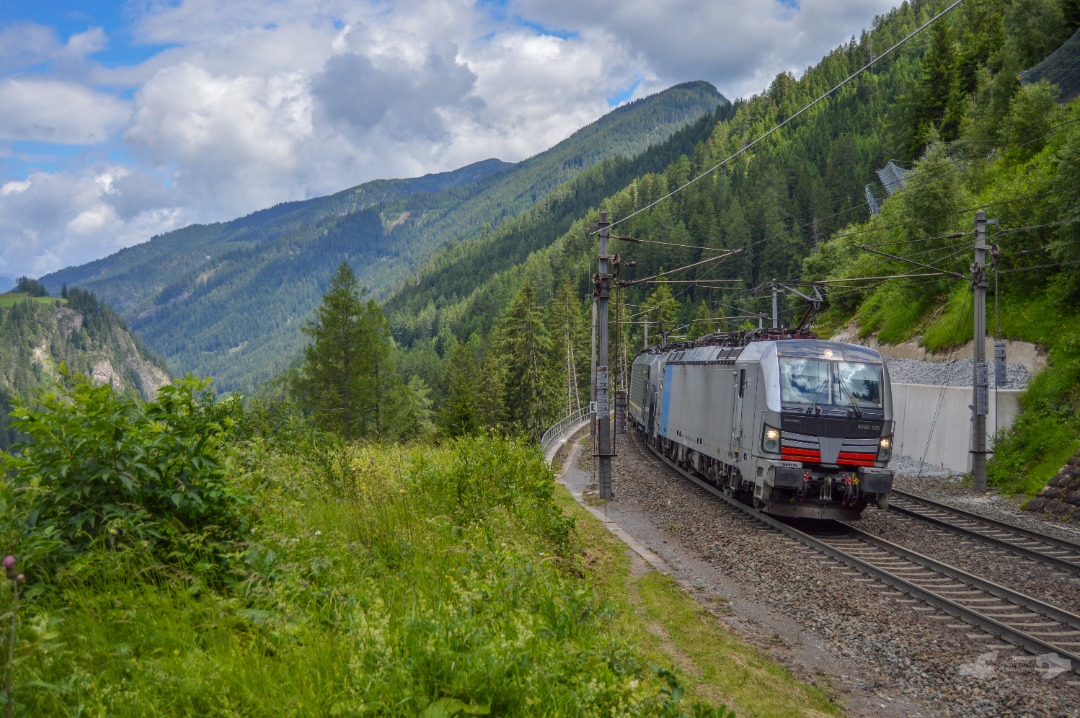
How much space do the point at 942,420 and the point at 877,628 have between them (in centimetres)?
1664

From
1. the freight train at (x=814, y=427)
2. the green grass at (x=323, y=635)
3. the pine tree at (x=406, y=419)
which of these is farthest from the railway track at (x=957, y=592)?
the pine tree at (x=406, y=419)

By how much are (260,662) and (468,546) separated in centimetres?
304

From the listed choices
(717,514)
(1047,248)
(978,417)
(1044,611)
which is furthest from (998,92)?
(1044,611)

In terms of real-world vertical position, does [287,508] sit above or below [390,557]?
above

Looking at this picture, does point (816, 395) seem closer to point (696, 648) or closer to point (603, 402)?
point (603, 402)

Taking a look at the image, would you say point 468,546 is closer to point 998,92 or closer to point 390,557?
point 390,557

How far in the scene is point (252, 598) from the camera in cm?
456

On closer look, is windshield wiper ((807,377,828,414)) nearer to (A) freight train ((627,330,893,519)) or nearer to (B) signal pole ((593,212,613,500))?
(A) freight train ((627,330,893,519))

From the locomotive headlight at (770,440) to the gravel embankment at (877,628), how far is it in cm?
165

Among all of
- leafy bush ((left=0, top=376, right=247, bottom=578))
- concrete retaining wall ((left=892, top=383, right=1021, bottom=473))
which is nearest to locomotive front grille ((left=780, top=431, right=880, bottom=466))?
concrete retaining wall ((left=892, top=383, right=1021, bottom=473))

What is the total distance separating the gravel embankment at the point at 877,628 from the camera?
6.94 meters

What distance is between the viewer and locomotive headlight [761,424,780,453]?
46.6 feet

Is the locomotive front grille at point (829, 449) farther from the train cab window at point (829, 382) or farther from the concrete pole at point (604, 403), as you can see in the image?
the concrete pole at point (604, 403)

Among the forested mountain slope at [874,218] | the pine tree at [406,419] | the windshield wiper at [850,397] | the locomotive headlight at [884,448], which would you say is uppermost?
the forested mountain slope at [874,218]
